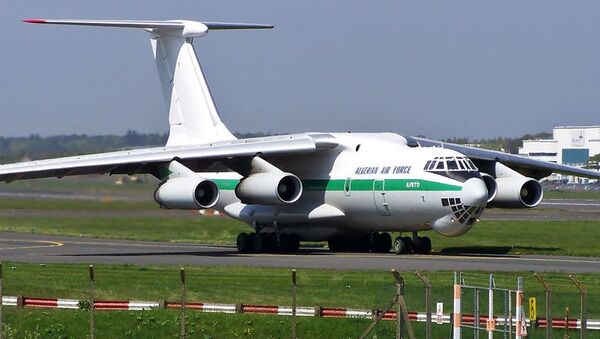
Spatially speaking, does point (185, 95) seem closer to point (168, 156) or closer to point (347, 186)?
point (168, 156)

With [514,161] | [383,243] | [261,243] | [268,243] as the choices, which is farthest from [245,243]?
[514,161]

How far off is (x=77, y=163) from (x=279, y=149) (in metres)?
5.19

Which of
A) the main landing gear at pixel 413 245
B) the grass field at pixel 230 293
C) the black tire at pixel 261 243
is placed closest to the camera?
the grass field at pixel 230 293

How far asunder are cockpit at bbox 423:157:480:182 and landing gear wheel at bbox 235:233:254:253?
6.04 m

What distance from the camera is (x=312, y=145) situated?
33.7 m

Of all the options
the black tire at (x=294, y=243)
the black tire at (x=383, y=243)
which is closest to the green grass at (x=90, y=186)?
the black tire at (x=294, y=243)

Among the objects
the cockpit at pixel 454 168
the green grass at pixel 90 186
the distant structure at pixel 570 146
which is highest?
the distant structure at pixel 570 146

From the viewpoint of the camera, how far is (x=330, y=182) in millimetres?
33906

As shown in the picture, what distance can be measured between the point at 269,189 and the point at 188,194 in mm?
2032

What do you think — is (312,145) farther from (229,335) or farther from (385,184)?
(229,335)

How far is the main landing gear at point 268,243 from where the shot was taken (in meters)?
34.9

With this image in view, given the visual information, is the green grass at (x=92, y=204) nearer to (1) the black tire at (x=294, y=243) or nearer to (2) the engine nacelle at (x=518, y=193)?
(1) the black tire at (x=294, y=243)

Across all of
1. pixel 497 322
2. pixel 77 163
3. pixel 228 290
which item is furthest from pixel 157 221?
pixel 497 322

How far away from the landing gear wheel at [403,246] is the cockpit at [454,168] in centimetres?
258
